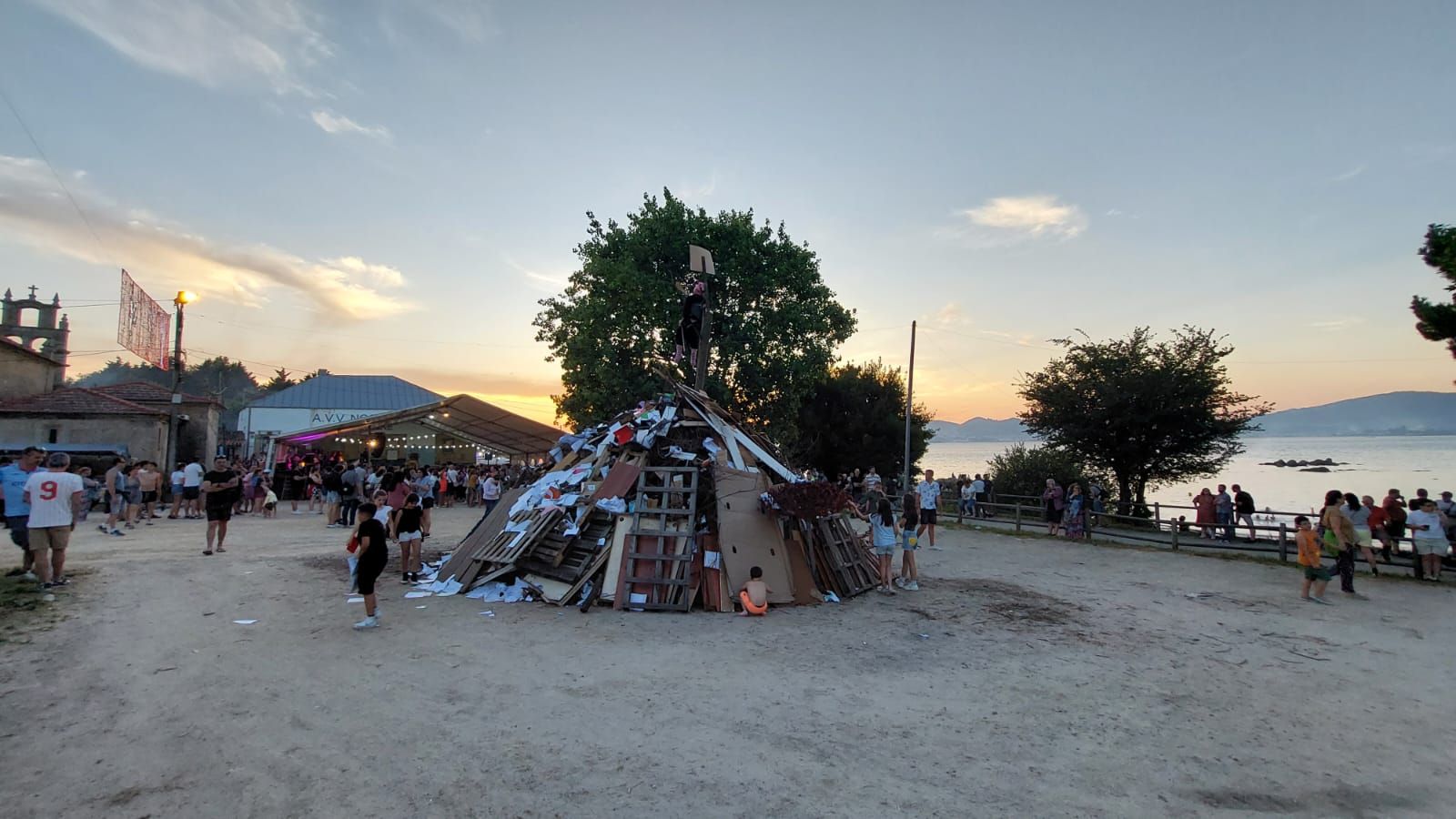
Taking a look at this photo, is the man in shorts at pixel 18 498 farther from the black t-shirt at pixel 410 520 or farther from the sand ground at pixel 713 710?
the black t-shirt at pixel 410 520

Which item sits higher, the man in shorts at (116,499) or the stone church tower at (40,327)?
the stone church tower at (40,327)

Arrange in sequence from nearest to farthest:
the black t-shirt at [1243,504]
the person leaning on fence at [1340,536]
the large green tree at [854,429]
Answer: the person leaning on fence at [1340,536], the black t-shirt at [1243,504], the large green tree at [854,429]

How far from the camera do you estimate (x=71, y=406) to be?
26.1 meters

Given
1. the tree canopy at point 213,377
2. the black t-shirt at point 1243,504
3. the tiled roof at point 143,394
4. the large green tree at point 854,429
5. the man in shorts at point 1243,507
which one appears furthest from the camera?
the tree canopy at point 213,377

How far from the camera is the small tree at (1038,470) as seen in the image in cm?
2836

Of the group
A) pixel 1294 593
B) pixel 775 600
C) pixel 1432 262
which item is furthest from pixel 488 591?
pixel 1432 262

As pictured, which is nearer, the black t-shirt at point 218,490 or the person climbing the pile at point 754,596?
the person climbing the pile at point 754,596

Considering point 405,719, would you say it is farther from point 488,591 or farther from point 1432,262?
point 1432,262

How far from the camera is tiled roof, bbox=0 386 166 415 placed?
83.9 ft

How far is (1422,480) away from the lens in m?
65.6

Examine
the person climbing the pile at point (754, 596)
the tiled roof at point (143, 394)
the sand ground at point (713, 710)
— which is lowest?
the sand ground at point (713, 710)

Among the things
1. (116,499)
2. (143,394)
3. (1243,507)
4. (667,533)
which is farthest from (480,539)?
(143,394)

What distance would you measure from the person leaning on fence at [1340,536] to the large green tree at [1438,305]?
5756mm

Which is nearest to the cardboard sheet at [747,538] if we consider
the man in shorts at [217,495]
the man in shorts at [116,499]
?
the man in shorts at [217,495]
